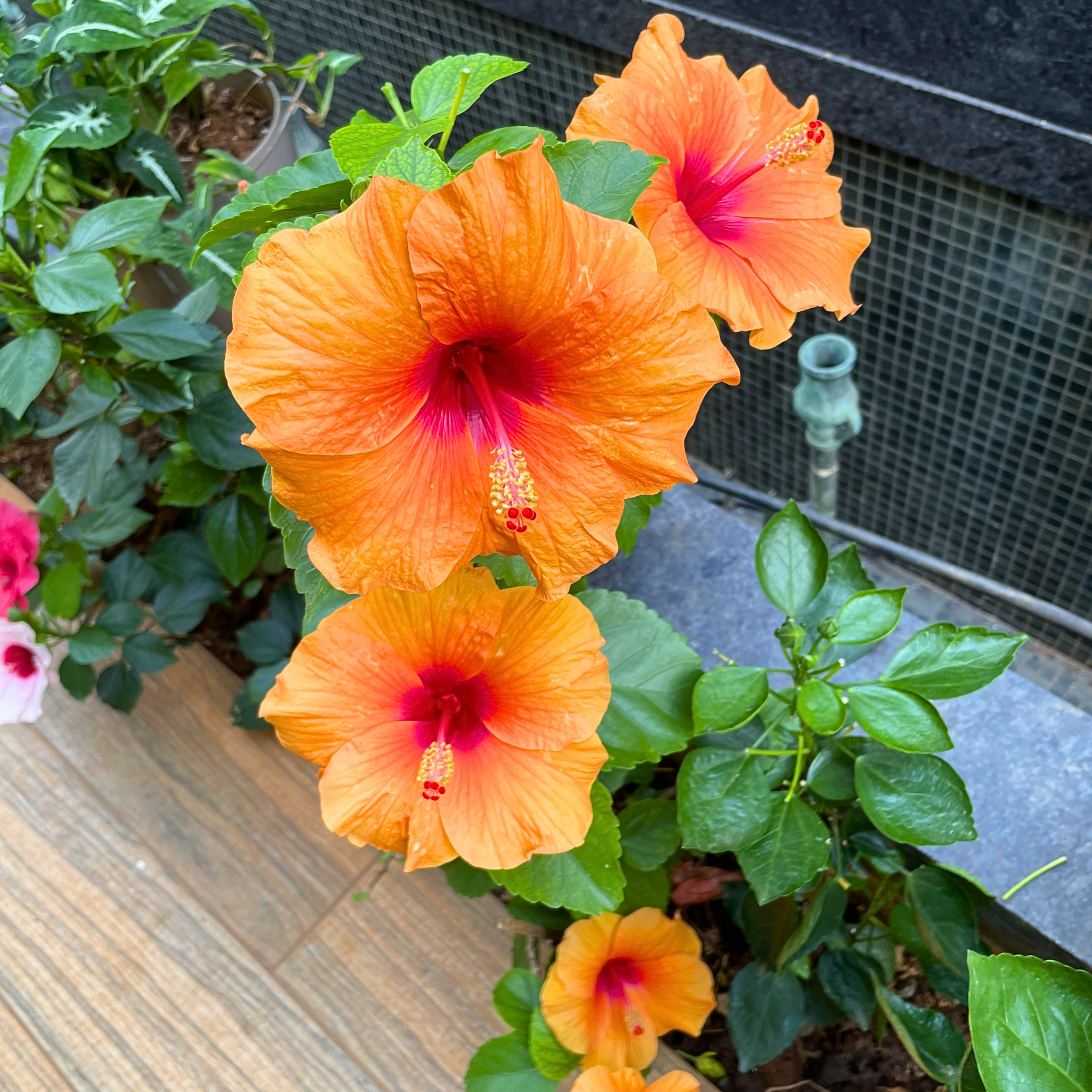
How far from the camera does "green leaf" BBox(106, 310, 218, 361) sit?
921 millimetres

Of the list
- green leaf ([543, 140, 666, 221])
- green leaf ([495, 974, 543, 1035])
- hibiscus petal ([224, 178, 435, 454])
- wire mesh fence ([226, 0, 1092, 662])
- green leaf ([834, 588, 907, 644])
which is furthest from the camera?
wire mesh fence ([226, 0, 1092, 662])

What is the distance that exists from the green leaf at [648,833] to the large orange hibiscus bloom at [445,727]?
0.25 metres

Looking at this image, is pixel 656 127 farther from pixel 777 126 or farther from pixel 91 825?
pixel 91 825

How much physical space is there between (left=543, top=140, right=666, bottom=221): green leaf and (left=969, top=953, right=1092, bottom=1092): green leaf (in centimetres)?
46

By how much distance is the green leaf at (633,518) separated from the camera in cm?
75

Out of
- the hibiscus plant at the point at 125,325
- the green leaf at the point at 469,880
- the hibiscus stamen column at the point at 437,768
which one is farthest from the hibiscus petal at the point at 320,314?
the green leaf at the point at 469,880

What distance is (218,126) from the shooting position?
47.2 inches

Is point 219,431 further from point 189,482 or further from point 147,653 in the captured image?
point 147,653

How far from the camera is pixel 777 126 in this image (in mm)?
734

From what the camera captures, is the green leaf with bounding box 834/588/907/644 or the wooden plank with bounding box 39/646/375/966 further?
the wooden plank with bounding box 39/646/375/966

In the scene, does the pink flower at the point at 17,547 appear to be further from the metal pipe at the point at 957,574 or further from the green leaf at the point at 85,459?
the metal pipe at the point at 957,574

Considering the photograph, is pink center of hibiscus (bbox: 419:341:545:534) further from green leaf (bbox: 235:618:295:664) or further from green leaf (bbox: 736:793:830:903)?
green leaf (bbox: 235:618:295:664)

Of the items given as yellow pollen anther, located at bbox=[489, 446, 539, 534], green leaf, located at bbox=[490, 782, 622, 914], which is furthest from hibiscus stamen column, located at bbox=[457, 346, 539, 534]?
green leaf, located at bbox=[490, 782, 622, 914]

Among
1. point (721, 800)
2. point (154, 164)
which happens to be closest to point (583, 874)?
point (721, 800)
